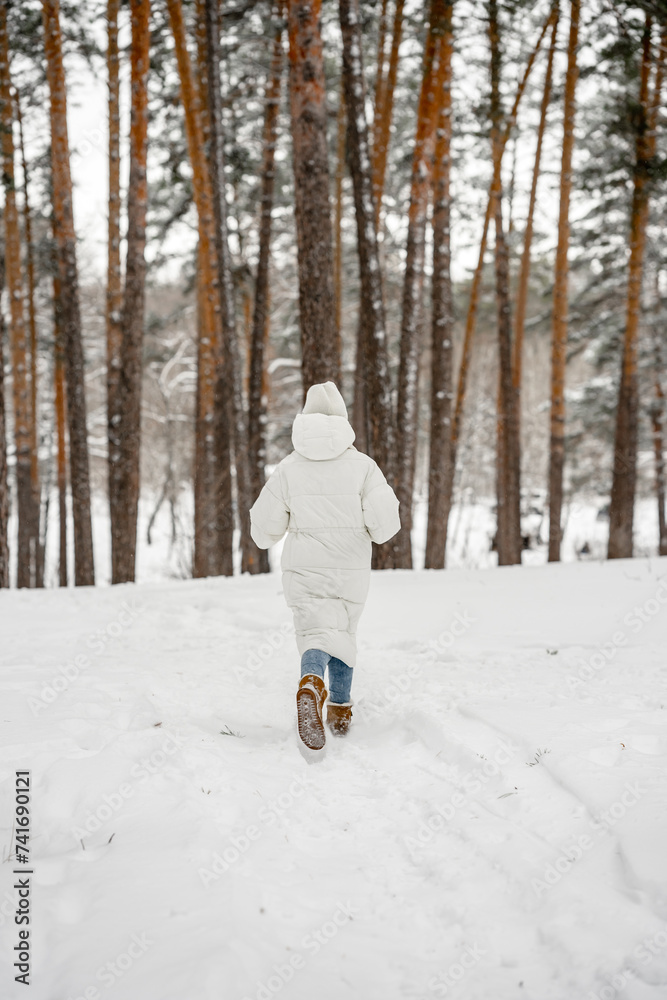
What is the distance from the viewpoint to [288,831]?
249cm

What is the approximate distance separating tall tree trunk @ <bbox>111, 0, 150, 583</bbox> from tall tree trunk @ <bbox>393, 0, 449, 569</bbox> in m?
3.87

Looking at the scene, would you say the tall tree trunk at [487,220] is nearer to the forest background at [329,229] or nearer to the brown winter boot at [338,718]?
the forest background at [329,229]

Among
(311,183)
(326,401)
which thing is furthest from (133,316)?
(326,401)

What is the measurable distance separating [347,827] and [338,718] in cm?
100

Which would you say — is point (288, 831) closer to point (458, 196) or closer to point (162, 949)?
point (162, 949)

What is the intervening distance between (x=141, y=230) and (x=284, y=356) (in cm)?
1054

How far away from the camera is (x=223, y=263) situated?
10.6m

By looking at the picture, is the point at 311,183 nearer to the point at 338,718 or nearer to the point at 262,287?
the point at 338,718

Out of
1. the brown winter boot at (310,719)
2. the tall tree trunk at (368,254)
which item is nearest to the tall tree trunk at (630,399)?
the tall tree trunk at (368,254)

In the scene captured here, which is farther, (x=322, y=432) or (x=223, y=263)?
(x=223, y=263)

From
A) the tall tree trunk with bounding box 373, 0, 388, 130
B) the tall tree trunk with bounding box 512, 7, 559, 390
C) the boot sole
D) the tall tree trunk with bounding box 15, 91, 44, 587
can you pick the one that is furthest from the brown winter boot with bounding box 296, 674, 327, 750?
the tall tree trunk with bounding box 373, 0, 388, 130

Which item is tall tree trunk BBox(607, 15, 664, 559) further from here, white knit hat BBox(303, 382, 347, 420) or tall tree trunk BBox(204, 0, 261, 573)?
white knit hat BBox(303, 382, 347, 420)

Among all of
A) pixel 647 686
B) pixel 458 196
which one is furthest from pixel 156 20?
pixel 647 686

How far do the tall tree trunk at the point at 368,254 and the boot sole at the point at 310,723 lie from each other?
5.38m
